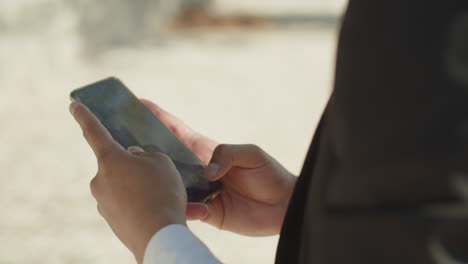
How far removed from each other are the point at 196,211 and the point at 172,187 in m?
0.18

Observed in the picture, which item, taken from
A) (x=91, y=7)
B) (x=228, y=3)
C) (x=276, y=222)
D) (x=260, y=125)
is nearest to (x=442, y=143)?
(x=276, y=222)

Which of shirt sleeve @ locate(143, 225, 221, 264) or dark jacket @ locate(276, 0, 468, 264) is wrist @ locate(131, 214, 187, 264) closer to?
shirt sleeve @ locate(143, 225, 221, 264)

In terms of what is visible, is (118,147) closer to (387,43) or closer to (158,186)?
(158,186)

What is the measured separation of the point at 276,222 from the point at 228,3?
5135 mm

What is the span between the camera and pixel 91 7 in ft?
15.3

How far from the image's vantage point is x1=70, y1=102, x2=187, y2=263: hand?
84 cm

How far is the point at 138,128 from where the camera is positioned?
112 cm

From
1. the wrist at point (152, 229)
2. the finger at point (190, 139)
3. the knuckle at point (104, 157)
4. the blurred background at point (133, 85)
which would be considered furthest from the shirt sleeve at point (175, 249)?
the blurred background at point (133, 85)

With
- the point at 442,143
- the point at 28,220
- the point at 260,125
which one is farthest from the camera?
the point at 260,125

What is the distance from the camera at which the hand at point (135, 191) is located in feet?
2.76

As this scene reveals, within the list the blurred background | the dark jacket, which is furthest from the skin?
the blurred background

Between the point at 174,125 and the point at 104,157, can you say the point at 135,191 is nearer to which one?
the point at 104,157

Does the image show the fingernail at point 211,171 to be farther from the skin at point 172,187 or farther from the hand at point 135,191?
the hand at point 135,191

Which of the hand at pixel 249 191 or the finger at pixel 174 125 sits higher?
the finger at pixel 174 125
